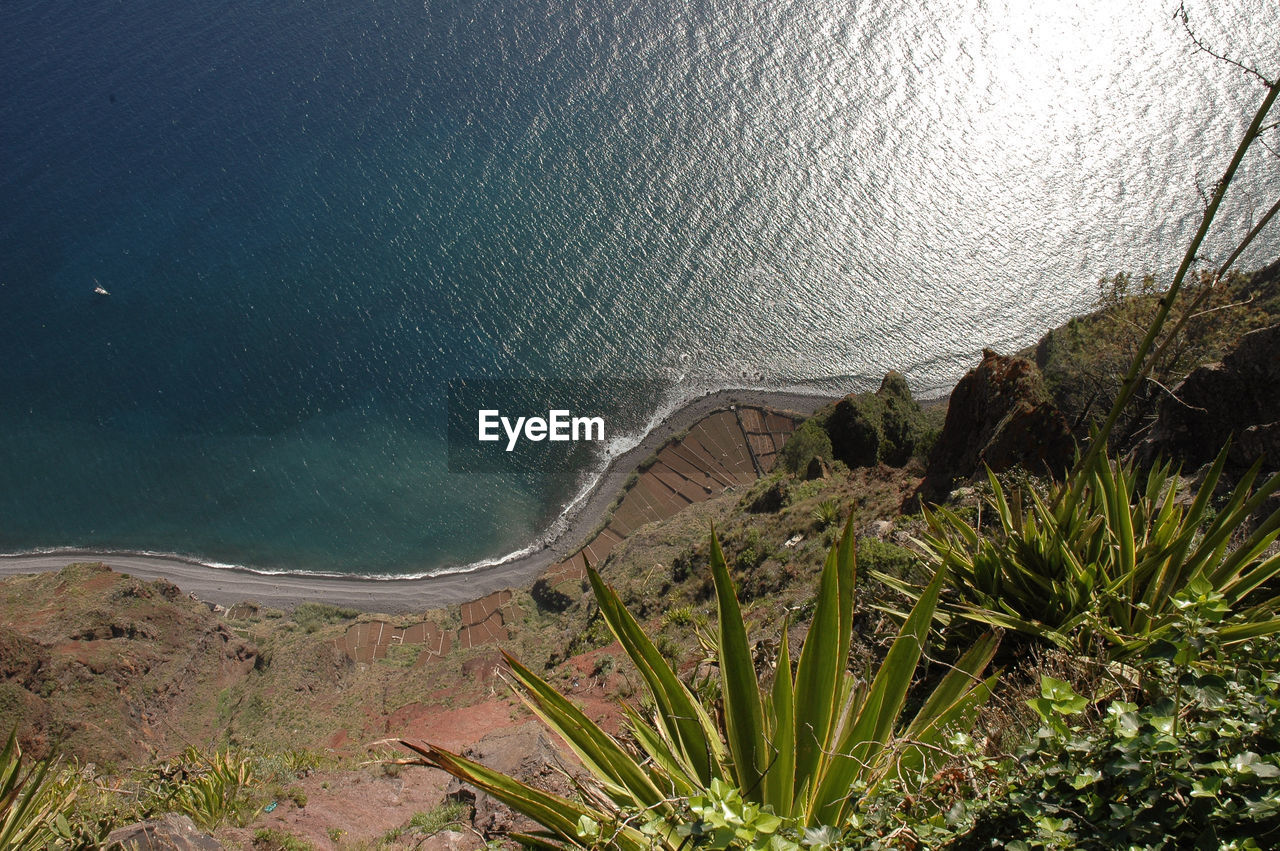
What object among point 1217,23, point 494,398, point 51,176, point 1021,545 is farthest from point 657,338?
point 51,176

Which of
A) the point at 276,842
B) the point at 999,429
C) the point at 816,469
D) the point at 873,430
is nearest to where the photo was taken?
the point at 276,842

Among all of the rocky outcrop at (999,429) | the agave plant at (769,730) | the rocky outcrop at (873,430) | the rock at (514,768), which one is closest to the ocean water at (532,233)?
the rocky outcrop at (873,430)

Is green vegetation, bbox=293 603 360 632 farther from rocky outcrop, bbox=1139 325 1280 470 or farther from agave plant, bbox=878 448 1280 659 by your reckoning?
agave plant, bbox=878 448 1280 659

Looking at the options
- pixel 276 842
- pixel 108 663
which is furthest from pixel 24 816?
pixel 108 663

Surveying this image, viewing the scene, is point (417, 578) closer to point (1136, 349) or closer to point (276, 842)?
point (276, 842)

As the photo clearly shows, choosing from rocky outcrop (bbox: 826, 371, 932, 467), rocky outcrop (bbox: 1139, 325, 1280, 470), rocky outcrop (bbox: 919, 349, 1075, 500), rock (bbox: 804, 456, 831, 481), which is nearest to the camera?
rocky outcrop (bbox: 1139, 325, 1280, 470)

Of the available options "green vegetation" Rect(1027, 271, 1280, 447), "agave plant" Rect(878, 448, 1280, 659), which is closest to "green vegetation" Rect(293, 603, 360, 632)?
"green vegetation" Rect(1027, 271, 1280, 447)
